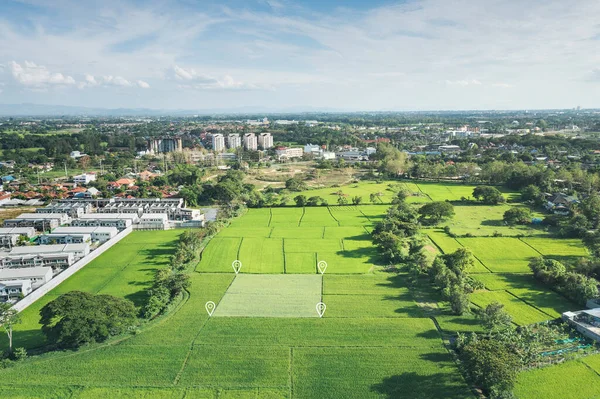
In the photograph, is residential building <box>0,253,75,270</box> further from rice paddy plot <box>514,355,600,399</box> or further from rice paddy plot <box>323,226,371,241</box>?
rice paddy plot <box>514,355,600,399</box>

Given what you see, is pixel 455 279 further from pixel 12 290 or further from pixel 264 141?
pixel 264 141

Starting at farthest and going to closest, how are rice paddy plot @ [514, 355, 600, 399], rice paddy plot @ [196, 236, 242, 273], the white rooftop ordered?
1. rice paddy plot @ [196, 236, 242, 273]
2. the white rooftop
3. rice paddy plot @ [514, 355, 600, 399]

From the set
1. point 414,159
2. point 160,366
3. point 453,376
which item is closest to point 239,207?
point 160,366

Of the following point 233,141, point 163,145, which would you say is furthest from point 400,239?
point 233,141

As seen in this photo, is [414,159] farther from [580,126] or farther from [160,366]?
[580,126]

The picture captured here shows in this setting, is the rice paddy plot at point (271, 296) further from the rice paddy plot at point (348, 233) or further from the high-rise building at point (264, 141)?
the high-rise building at point (264, 141)

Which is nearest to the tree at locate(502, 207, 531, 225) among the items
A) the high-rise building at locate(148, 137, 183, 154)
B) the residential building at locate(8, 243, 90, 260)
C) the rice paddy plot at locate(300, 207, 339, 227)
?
the rice paddy plot at locate(300, 207, 339, 227)
